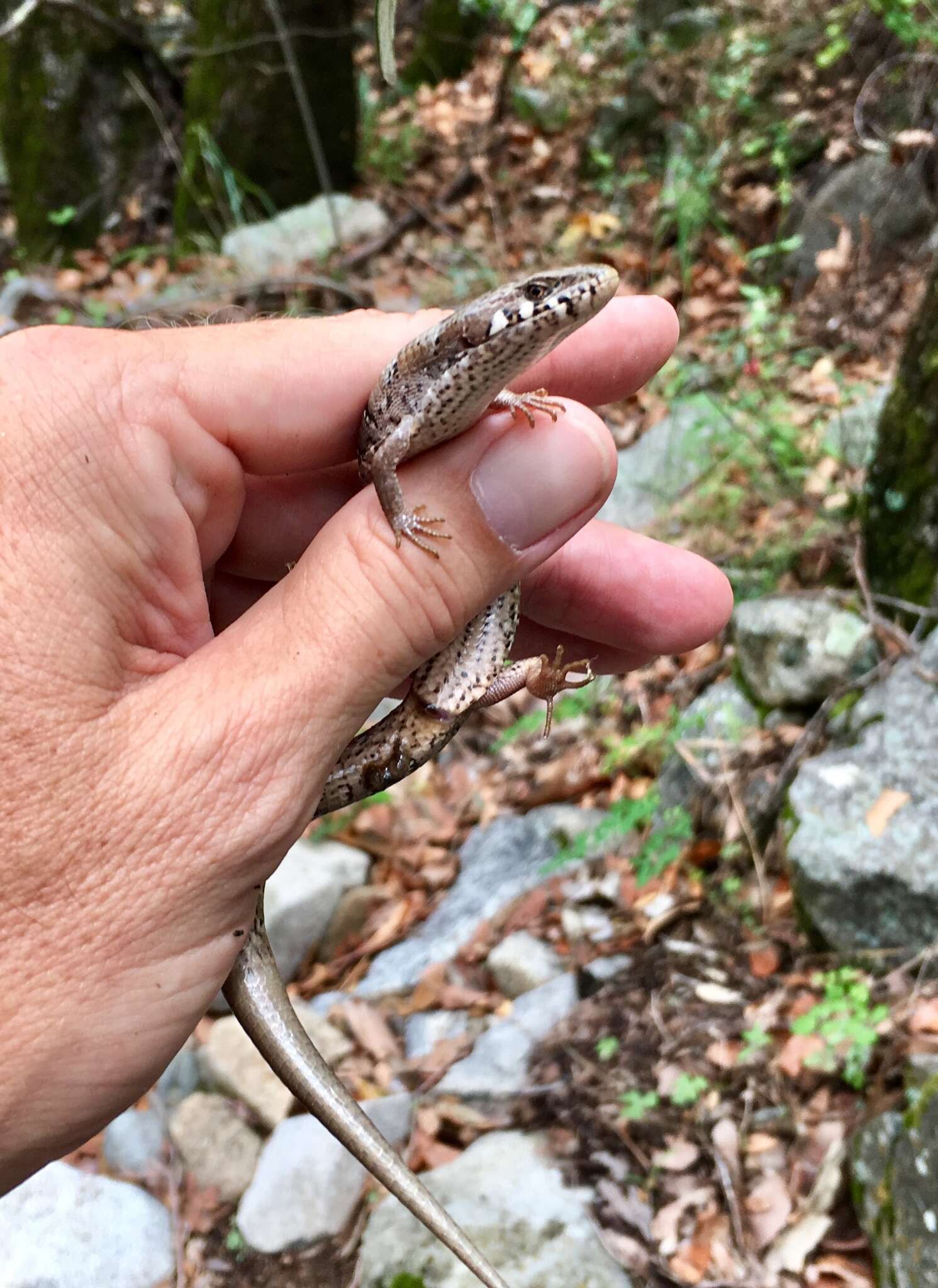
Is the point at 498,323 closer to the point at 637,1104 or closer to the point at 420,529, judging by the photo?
the point at 420,529

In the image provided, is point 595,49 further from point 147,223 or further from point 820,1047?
point 820,1047

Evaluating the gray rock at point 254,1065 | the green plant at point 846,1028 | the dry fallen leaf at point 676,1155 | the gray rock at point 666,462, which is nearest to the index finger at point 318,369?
the green plant at point 846,1028

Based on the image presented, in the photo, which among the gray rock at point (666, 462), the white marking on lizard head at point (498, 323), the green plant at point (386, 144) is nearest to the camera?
the white marking on lizard head at point (498, 323)

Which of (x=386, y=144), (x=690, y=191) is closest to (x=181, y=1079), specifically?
(x=690, y=191)

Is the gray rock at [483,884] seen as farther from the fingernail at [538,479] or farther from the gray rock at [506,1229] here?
the fingernail at [538,479]

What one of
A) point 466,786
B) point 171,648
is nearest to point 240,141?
point 466,786
